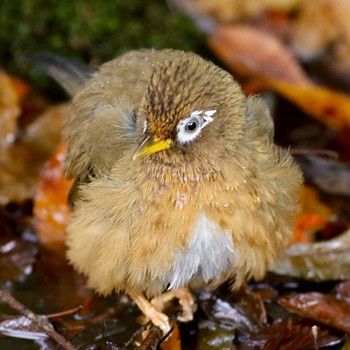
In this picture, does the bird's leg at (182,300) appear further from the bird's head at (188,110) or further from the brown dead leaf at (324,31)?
the brown dead leaf at (324,31)

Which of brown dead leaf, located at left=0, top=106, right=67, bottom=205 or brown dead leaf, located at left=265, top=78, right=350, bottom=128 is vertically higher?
brown dead leaf, located at left=0, top=106, right=67, bottom=205

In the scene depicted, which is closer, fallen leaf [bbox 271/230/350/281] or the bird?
the bird

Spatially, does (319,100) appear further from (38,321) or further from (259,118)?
(38,321)

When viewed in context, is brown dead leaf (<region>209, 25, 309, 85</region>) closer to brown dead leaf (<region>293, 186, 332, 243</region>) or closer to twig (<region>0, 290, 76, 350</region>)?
brown dead leaf (<region>293, 186, 332, 243</region>)

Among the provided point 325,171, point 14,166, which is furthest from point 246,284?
point 14,166

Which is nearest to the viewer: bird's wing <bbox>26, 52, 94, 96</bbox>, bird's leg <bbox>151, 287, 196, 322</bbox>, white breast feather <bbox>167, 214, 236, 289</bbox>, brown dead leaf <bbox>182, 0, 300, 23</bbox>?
white breast feather <bbox>167, 214, 236, 289</bbox>

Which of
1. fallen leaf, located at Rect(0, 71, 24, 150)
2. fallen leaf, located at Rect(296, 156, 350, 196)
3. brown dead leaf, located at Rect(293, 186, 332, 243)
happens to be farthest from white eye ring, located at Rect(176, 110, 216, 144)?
fallen leaf, located at Rect(0, 71, 24, 150)

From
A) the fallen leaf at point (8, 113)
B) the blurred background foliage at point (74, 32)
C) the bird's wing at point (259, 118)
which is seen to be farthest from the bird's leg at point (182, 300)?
the blurred background foliage at point (74, 32)
